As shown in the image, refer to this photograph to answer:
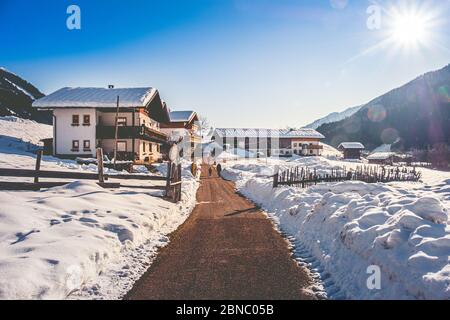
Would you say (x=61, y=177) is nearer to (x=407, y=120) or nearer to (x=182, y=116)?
(x=182, y=116)

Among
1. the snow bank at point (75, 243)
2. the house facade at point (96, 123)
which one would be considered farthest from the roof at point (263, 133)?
the snow bank at point (75, 243)

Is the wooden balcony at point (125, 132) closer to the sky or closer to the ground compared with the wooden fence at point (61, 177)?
closer to the sky

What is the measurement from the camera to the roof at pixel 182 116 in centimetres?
6525

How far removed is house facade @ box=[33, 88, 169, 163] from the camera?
3538 cm

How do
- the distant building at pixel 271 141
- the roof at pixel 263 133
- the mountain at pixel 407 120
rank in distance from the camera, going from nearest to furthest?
the distant building at pixel 271 141
the roof at pixel 263 133
the mountain at pixel 407 120

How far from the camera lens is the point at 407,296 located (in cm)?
434

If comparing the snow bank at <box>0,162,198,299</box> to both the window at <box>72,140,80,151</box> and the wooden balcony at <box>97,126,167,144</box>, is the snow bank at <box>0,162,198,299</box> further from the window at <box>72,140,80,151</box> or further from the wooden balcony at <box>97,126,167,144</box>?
the window at <box>72,140,80,151</box>

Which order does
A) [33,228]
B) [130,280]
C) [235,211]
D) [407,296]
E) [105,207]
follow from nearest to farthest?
[407,296]
[130,280]
[33,228]
[105,207]
[235,211]

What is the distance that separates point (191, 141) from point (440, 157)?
155 feet

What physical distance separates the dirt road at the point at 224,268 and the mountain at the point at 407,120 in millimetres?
102031

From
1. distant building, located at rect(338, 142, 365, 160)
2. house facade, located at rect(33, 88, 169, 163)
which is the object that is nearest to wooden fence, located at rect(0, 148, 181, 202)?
house facade, located at rect(33, 88, 169, 163)

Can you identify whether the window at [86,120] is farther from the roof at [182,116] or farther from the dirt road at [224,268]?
the dirt road at [224,268]
